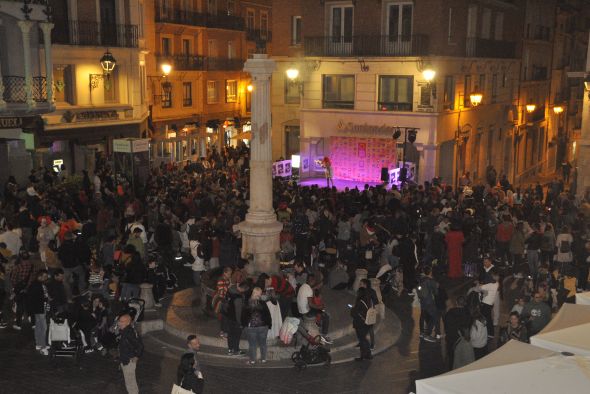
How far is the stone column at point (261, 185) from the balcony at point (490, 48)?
74.0 ft

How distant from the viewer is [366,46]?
1284 inches

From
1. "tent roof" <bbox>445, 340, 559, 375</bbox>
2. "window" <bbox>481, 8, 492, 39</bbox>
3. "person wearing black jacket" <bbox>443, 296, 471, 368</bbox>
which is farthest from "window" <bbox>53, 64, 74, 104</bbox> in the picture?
"tent roof" <bbox>445, 340, 559, 375</bbox>

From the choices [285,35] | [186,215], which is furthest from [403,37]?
[186,215]

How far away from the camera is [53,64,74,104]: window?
1158 inches

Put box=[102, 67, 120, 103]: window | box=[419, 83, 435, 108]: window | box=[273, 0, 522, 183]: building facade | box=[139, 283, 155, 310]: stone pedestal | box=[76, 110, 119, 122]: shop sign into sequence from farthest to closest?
box=[273, 0, 522, 183]: building facade
box=[102, 67, 120, 103]: window
box=[419, 83, 435, 108]: window
box=[76, 110, 119, 122]: shop sign
box=[139, 283, 155, 310]: stone pedestal

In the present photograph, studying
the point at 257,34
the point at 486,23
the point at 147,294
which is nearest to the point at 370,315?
the point at 147,294

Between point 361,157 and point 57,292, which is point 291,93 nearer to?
point 361,157

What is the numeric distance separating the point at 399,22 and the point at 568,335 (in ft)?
81.7

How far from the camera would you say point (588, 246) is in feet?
53.0

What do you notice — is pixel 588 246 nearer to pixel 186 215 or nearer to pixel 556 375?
pixel 556 375

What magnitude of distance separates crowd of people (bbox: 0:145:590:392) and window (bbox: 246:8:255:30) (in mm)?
28008

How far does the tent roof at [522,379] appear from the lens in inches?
303

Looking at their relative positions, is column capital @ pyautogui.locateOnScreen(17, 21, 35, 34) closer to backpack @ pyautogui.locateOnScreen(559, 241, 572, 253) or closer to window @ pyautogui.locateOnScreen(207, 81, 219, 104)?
backpack @ pyautogui.locateOnScreen(559, 241, 572, 253)

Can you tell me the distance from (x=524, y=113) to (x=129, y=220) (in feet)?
108
